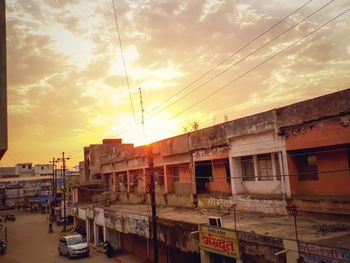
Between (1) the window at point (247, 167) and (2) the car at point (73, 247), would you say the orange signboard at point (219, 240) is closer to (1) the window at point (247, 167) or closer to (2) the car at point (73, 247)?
(1) the window at point (247, 167)

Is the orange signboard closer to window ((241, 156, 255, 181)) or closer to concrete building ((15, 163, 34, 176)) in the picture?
window ((241, 156, 255, 181))

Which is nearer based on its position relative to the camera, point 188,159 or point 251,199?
point 251,199

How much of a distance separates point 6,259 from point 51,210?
3261 centimetres

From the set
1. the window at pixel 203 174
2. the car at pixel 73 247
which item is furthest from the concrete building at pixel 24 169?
the window at pixel 203 174

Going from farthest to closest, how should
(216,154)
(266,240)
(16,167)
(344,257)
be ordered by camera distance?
1. (16,167)
2. (216,154)
3. (266,240)
4. (344,257)

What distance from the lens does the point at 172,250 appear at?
66.8ft

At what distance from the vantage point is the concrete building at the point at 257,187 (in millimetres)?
12281

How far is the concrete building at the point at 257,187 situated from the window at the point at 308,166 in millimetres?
47

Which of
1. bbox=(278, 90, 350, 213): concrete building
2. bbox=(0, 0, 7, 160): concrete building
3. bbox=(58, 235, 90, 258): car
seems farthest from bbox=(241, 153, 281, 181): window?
bbox=(58, 235, 90, 258): car

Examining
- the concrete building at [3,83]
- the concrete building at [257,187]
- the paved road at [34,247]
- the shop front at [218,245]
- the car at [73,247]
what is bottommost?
the paved road at [34,247]

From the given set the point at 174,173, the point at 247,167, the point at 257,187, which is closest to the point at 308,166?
the point at 257,187

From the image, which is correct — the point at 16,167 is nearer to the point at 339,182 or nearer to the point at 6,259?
the point at 6,259

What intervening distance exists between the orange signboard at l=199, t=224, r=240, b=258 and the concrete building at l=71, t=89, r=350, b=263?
0.13ft

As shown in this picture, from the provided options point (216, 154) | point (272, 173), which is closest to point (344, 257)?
point (272, 173)
